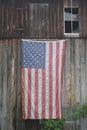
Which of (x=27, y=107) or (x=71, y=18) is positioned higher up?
(x=71, y=18)

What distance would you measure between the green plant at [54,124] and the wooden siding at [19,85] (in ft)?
0.98

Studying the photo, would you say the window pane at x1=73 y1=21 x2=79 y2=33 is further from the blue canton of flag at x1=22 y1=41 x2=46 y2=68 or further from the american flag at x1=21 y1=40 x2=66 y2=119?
the blue canton of flag at x1=22 y1=41 x2=46 y2=68

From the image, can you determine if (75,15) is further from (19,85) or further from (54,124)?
(54,124)

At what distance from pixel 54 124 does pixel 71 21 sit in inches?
167

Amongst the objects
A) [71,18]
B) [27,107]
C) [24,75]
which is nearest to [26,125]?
[27,107]

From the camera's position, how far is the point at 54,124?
1555 cm

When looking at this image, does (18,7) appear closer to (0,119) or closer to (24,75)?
(24,75)

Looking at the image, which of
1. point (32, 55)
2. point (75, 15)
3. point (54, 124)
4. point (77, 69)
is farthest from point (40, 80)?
point (75, 15)

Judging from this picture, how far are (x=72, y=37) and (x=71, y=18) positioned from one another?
0.81m

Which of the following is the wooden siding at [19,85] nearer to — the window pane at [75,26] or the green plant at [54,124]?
the green plant at [54,124]

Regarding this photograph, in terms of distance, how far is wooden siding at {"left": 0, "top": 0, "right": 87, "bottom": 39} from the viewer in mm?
16062

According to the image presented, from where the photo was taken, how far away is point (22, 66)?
51.9 ft

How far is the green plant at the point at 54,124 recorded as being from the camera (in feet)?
50.9

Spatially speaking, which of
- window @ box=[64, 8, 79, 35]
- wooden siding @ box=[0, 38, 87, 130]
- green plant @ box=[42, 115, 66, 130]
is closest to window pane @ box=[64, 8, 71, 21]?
window @ box=[64, 8, 79, 35]
